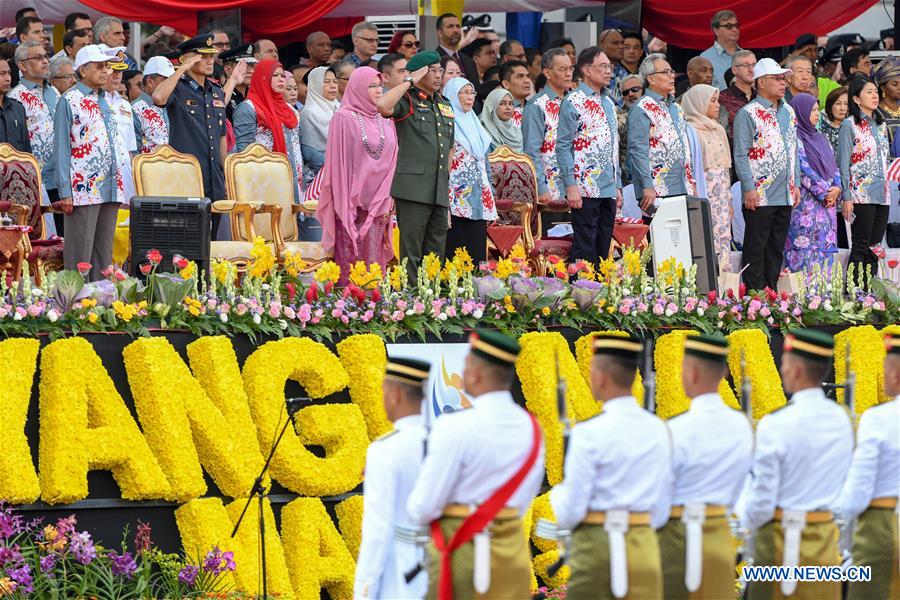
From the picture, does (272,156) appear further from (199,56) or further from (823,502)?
(823,502)

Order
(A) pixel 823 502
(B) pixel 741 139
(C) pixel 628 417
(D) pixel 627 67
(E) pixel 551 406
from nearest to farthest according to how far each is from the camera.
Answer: (C) pixel 628 417 < (A) pixel 823 502 < (E) pixel 551 406 < (B) pixel 741 139 < (D) pixel 627 67

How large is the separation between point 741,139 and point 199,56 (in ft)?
13.4

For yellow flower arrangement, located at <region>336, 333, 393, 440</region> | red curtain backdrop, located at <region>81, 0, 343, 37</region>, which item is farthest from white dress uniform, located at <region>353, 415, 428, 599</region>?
red curtain backdrop, located at <region>81, 0, 343, 37</region>

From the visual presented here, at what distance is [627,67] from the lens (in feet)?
51.9

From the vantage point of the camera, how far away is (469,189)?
41.0ft

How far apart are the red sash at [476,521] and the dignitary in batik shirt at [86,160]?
6.04m

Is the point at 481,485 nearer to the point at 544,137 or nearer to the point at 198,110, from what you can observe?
the point at 198,110

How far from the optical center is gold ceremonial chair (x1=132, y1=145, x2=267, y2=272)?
1218cm

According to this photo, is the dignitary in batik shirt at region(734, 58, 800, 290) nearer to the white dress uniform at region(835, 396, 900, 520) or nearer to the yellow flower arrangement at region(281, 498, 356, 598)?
the yellow flower arrangement at region(281, 498, 356, 598)

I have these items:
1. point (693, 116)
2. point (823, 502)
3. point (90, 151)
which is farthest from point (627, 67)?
point (823, 502)

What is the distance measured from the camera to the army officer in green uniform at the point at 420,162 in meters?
11.4

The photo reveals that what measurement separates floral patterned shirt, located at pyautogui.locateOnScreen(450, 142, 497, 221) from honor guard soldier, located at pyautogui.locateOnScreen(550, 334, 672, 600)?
5.96m

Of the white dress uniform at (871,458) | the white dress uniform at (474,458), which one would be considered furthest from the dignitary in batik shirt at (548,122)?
the white dress uniform at (474,458)

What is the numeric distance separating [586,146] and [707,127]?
4.69 feet
